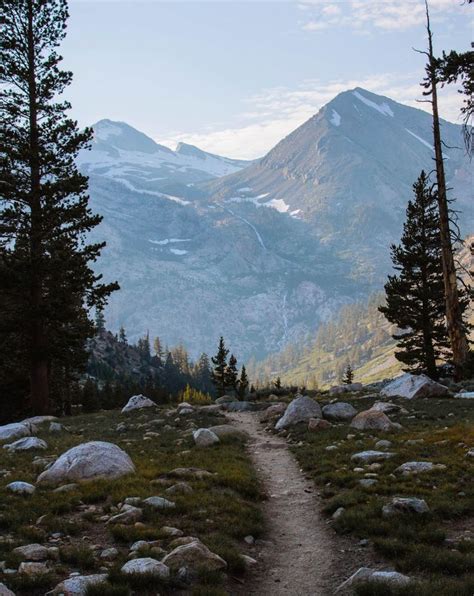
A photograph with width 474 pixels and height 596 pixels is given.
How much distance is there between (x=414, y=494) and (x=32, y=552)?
26.4 feet

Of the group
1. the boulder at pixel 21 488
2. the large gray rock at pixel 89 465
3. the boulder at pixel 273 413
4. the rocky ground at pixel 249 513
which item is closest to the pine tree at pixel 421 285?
the boulder at pixel 273 413

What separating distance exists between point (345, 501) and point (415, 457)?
359cm

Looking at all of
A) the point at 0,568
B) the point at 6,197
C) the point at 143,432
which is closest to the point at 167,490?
the point at 0,568

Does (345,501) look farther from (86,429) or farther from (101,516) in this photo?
(86,429)

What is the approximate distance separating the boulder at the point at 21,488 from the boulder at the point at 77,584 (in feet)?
17.0

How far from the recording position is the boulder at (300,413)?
23.4 meters

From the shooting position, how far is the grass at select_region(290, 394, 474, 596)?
8406 millimetres

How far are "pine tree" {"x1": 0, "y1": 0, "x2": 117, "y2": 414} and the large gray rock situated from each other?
16.0m

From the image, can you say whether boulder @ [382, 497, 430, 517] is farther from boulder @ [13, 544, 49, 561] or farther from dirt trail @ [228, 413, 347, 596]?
boulder @ [13, 544, 49, 561]

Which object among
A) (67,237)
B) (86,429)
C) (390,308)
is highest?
(67,237)

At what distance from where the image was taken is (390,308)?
47.5 metres

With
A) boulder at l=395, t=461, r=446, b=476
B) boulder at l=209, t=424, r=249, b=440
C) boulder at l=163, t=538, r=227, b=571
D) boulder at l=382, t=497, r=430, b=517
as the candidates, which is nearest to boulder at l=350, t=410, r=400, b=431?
boulder at l=209, t=424, r=249, b=440

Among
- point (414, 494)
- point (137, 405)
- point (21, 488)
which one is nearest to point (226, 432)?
point (21, 488)

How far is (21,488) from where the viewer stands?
12633 mm
